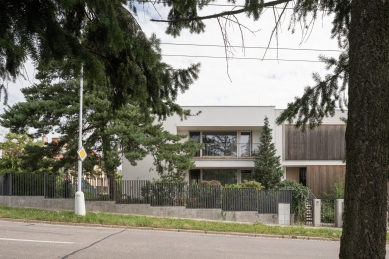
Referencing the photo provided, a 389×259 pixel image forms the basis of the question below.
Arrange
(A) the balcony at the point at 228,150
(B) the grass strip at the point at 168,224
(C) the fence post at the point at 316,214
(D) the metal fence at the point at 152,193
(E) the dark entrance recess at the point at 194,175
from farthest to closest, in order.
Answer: (E) the dark entrance recess at the point at 194,175 < (A) the balcony at the point at 228,150 < (D) the metal fence at the point at 152,193 < (C) the fence post at the point at 316,214 < (B) the grass strip at the point at 168,224

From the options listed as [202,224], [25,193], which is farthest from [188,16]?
[25,193]

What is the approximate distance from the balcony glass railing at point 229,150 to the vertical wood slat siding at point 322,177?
12.3 feet

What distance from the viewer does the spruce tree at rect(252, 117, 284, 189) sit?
24531mm

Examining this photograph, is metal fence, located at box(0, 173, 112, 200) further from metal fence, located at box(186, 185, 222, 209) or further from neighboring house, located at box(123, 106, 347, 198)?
neighboring house, located at box(123, 106, 347, 198)

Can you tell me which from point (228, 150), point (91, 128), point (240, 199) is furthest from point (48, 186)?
point (228, 150)

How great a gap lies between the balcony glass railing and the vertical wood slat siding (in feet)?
12.3

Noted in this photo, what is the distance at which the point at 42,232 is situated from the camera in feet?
40.1

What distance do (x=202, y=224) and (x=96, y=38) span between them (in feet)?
36.5

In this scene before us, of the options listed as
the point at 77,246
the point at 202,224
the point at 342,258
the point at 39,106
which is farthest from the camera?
the point at 39,106

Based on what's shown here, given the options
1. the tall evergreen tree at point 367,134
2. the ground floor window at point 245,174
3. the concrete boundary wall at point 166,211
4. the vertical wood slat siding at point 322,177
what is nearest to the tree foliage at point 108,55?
the tall evergreen tree at point 367,134

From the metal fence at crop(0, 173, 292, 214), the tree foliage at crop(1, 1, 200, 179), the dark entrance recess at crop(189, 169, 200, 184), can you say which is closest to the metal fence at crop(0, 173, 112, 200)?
the metal fence at crop(0, 173, 292, 214)

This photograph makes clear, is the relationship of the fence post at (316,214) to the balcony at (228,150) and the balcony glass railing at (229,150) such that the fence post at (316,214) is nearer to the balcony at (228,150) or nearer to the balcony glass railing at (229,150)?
the balcony at (228,150)

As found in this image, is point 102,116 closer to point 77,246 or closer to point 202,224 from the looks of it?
point 202,224

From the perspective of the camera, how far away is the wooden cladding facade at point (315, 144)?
86.6 ft
